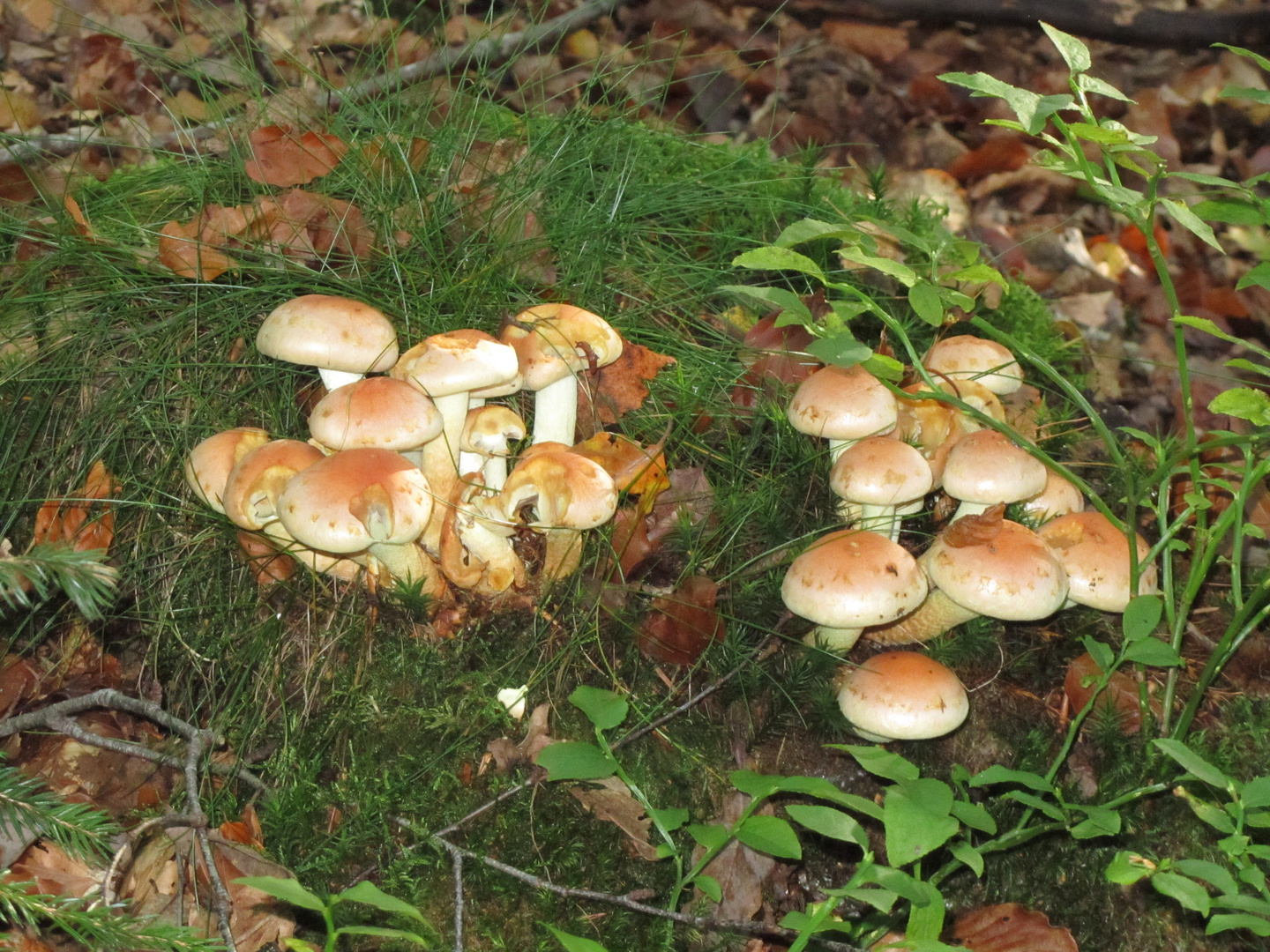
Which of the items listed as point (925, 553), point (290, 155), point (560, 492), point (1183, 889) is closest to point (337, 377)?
point (560, 492)

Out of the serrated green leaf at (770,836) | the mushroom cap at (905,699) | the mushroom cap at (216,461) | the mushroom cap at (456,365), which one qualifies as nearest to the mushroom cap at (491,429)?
the mushroom cap at (456,365)

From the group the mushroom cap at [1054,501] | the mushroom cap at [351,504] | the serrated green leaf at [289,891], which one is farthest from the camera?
the mushroom cap at [1054,501]

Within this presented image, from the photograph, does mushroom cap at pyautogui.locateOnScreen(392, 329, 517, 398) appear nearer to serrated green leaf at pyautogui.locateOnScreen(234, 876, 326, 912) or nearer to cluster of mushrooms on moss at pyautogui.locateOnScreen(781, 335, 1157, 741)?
cluster of mushrooms on moss at pyautogui.locateOnScreen(781, 335, 1157, 741)

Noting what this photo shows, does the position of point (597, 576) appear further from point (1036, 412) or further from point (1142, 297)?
point (1142, 297)

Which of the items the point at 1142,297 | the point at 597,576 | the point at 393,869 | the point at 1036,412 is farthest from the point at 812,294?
the point at 1142,297

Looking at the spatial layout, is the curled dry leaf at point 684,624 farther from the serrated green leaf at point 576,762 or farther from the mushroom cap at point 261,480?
the mushroom cap at point 261,480

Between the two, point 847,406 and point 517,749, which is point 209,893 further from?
point 847,406
